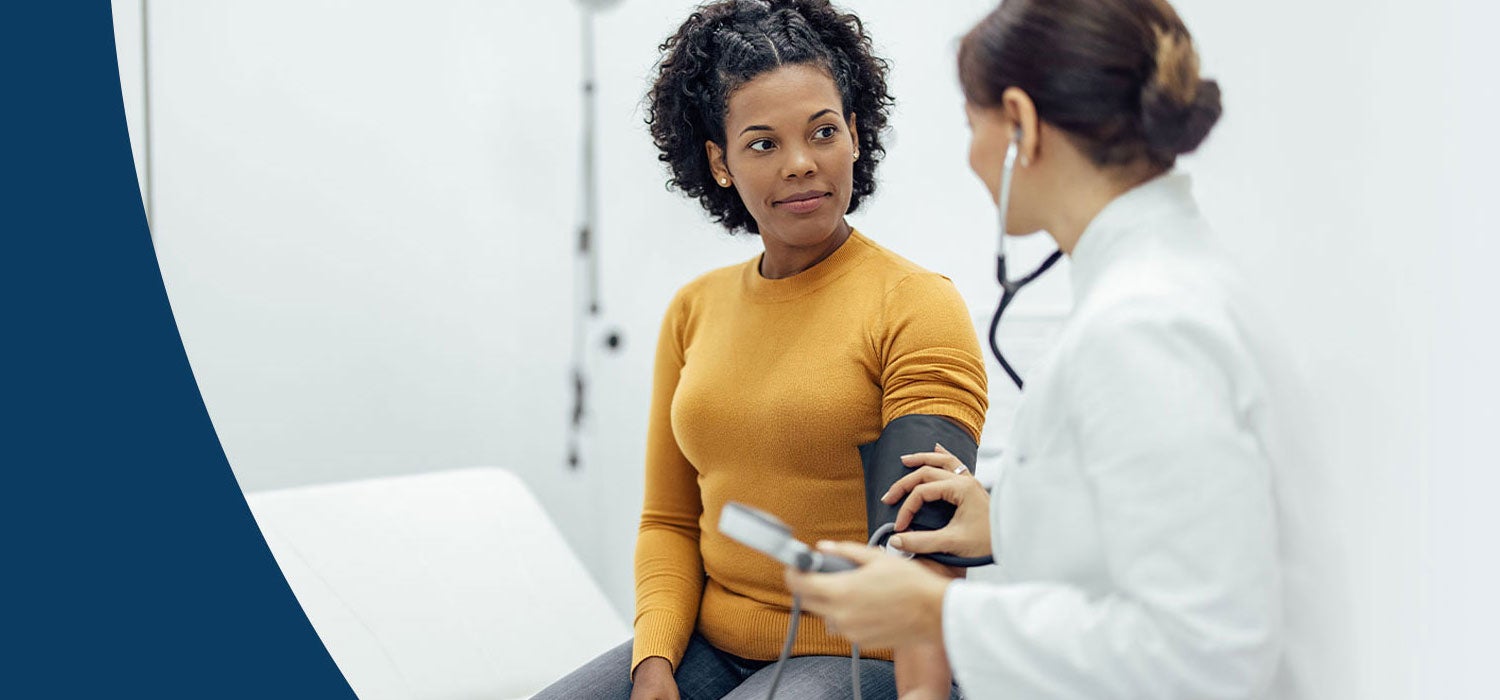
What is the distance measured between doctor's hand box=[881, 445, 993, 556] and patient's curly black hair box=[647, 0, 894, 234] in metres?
0.45

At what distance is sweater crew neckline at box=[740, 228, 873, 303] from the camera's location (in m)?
1.20

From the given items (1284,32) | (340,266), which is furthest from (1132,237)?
(340,266)

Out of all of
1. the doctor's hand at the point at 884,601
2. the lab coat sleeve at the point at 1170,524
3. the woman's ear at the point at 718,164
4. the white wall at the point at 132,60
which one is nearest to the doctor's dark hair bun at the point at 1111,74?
the lab coat sleeve at the point at 1170,524

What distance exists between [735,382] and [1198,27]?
2.52ft

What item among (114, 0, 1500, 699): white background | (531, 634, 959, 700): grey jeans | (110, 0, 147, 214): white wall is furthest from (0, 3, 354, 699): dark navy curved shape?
(110, 0, 147, 214): white wall

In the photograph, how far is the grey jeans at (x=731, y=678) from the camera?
3.60ft

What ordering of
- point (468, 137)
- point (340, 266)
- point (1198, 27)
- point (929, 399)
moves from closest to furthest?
point (929, 399) → point (1198, 27) → point (340, 266) → point (468, 137)

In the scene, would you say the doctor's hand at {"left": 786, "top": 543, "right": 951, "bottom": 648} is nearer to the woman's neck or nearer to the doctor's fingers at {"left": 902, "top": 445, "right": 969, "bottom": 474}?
the doctor's fingers at {"left": 902, "top": 445, "right": 969, "bottom": 474}

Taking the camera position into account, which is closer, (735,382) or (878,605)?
(878,605)

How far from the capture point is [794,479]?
3.78 feet

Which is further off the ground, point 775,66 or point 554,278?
point 775,66

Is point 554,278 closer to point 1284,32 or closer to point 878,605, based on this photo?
point 1284,32

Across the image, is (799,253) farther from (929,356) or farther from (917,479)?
(917,479)

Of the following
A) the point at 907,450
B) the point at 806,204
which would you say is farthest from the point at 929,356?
the point at 806,204
